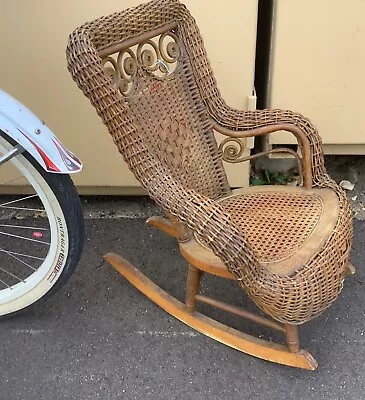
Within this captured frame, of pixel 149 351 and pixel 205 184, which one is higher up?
pixel 205 184

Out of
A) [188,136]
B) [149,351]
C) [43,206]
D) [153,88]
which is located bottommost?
[149,351]

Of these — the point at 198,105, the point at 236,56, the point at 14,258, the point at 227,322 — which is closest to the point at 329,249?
the point at 227,322

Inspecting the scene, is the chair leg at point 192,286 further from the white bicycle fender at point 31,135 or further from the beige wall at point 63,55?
the beige wall at point 63,55

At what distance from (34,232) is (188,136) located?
2.97 feet

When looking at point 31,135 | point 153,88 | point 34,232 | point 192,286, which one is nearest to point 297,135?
point 153,88

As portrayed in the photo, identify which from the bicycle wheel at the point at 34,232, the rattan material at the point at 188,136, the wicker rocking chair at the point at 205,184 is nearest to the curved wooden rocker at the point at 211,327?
the wicker rocking chair at the point at 205,184

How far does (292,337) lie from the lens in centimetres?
175

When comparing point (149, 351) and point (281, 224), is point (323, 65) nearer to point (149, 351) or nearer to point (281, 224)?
point (281, 224)

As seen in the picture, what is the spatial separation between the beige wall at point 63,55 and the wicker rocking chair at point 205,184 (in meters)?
0.23

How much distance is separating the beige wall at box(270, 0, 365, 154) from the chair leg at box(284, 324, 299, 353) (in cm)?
91

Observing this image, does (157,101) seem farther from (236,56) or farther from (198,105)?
(236,56)

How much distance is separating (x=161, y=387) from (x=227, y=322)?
0.33 meters

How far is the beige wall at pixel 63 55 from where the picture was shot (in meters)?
2.08

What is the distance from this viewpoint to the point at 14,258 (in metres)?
2.32
